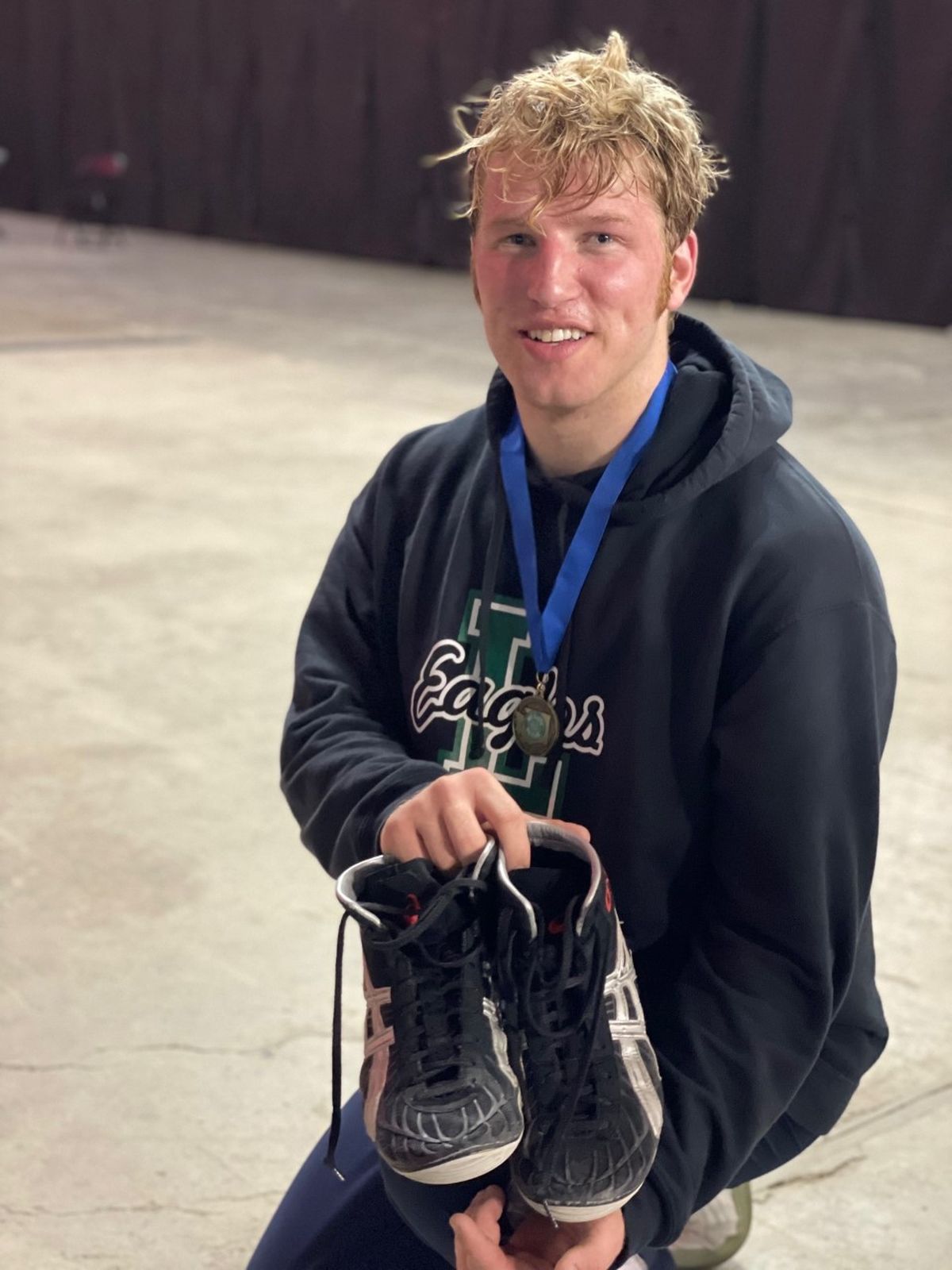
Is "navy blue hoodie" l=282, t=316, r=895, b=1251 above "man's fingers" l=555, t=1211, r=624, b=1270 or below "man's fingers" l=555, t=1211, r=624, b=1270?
above

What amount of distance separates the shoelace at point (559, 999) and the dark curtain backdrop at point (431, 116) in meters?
8.10

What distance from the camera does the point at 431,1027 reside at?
1.13 meters

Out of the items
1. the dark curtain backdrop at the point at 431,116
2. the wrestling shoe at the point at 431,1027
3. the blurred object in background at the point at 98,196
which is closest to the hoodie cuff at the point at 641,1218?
the wrestling shoe at the point at 431,1027

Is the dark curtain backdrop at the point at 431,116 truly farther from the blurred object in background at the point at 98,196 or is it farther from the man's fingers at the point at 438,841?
the man's fingers at the point at 438,841

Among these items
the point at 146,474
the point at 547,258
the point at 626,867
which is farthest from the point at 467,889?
the point at 146,474

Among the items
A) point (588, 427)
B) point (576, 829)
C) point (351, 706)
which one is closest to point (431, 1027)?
point (576, 829)

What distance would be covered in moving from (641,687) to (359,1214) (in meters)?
0.55

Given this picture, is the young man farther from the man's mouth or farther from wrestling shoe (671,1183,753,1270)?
wrestling shoe (671,1183,753,1270)

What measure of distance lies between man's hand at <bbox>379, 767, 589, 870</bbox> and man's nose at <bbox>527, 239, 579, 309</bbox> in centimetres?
38

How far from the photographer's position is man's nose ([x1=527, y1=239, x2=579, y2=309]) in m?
1.24

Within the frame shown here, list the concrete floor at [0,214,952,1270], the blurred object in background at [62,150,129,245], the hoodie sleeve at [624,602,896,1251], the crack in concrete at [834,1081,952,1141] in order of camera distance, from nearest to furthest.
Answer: the hoodie sleeve at [624,602,896,1251]
the concrete floor at [0,214,952,1270]
the crack in concrete at [834,1081,952,1141]
the blurred object in background at [62,150,129,245]

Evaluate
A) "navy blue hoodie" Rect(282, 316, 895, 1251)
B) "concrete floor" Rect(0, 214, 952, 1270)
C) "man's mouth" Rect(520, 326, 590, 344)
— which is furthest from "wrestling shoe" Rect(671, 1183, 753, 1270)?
"man's mouth" Rect(520, 326, 590, 344)

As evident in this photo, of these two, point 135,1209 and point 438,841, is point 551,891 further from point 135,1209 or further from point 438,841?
point 135,1209

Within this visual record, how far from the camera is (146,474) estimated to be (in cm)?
492
